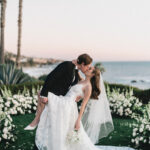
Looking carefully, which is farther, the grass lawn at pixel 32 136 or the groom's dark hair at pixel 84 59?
the grass lawn at pixel 32 136

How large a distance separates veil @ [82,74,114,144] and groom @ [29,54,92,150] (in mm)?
1133

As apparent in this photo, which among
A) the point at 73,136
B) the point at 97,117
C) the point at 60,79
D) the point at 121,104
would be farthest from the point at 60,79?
the point at 121,104

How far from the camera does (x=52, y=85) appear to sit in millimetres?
4922

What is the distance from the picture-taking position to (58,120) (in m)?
4.97

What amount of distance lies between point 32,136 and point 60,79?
351 centimetres

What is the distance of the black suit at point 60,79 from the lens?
15.8 ft

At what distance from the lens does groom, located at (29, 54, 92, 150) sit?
15.7 feet

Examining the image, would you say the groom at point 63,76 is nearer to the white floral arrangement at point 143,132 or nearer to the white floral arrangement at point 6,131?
the white floral arrangement at point 6,131

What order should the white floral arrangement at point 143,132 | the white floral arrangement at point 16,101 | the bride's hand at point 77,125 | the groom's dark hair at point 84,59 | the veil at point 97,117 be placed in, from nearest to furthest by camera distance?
the groom's dark hair at point 84,59 < the bride's hand at point 77,125 < the veil at point 97,117 < the white floral arrangement at point 143,132 < the white floral arrangement at point 16,101

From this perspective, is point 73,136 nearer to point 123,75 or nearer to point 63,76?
point 63,76

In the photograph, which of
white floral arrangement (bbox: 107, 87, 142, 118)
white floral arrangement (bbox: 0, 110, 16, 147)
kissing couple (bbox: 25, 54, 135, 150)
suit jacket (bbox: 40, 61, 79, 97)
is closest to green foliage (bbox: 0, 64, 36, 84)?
white floral arrangement (bbox: 107, 87, 142, 118)

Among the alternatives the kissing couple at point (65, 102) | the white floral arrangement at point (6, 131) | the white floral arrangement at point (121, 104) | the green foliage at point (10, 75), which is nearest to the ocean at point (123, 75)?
the green foliage at point (10, 75)

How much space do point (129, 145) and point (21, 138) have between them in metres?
2.70

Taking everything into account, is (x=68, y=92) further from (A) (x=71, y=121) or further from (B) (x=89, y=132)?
(B) (x=89, y=132)
